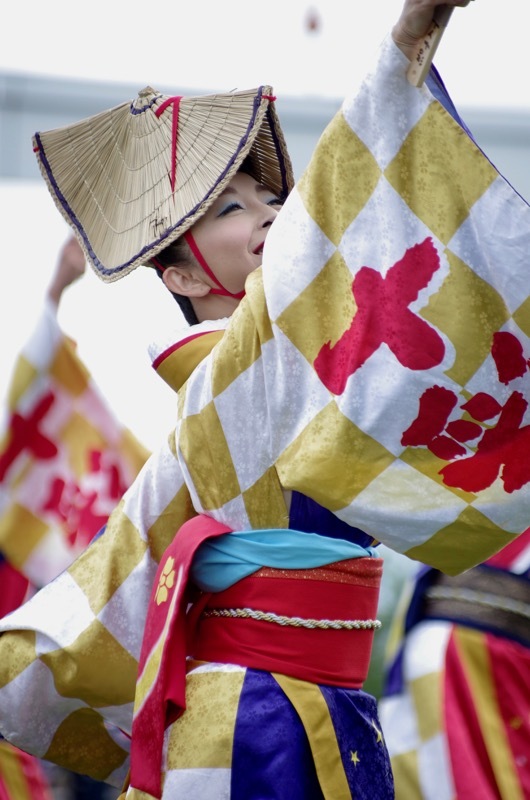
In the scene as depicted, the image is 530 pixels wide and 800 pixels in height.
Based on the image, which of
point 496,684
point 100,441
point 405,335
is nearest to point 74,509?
point 100,441

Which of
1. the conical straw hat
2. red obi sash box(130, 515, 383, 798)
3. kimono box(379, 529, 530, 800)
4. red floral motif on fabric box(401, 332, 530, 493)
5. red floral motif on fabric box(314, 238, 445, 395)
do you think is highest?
the conical straw hat

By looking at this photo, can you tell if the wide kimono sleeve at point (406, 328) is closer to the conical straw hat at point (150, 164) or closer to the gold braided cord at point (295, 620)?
the gold braided cord at point (295, 620)

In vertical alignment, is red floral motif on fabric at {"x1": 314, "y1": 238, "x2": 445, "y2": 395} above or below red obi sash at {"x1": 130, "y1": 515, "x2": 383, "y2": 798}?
above

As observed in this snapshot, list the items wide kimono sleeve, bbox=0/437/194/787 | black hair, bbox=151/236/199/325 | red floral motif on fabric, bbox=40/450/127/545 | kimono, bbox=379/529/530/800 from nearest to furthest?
wide kimono sleeve, bbox=0/437/194/787
black hair, bbox=151/236/199/325
kimono, bbox=379/529/530/800
red floral motif on fabric, bbox=40/450/127/545

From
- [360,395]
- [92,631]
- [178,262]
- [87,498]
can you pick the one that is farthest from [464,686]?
[360,395]

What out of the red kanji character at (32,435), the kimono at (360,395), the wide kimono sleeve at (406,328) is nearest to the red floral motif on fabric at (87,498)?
the red kanji character at (32,435)

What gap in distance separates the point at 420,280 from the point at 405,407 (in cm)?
17

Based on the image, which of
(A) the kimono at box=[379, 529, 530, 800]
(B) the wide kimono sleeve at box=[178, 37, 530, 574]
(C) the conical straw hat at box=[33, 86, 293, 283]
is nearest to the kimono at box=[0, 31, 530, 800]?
(B) the wide kimono sleeve at box=[178, 37, 530, 574]

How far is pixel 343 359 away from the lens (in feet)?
5.61

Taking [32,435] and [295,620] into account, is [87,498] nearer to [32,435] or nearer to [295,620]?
[32,435]

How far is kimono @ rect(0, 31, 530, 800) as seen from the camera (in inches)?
64.8

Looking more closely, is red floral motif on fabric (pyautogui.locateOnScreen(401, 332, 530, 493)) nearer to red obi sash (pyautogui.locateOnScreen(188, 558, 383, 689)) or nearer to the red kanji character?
red obi sash (pyautogui.locateOnScreen(188, 558, 383, 689))

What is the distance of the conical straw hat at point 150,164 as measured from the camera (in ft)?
6.85

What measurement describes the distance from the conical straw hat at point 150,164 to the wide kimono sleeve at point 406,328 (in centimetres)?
37
